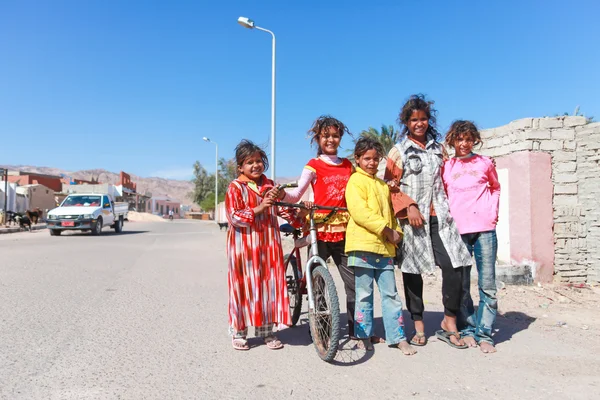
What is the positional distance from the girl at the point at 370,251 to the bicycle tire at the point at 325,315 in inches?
11.1

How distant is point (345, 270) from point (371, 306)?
0.38 m

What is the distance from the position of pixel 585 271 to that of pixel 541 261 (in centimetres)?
79

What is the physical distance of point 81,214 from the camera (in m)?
18.1

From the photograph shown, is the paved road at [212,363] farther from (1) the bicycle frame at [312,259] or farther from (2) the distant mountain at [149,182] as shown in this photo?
(2) the distant mountain at [149,182]

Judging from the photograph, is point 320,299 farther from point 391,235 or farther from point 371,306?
point 391,235

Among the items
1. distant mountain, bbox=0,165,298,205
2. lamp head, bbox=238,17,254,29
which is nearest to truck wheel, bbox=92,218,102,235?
lamp head, bbox=238,17,254,29

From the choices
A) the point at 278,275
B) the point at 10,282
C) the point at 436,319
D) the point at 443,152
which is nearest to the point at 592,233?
the point at 436,319

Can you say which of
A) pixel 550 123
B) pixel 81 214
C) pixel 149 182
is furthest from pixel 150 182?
pixel 550 123

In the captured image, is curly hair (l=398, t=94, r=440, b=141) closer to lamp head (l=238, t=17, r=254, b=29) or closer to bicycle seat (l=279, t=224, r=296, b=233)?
bicycle seat (l=279, t=224, r=296, b=233)

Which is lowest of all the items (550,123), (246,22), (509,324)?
(509,324)

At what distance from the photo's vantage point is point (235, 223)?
143 inches

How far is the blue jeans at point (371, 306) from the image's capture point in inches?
144

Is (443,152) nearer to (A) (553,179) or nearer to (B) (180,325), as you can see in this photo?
(B) (180,325)

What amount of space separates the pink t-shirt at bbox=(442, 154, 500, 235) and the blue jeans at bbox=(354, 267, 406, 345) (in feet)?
2.61
